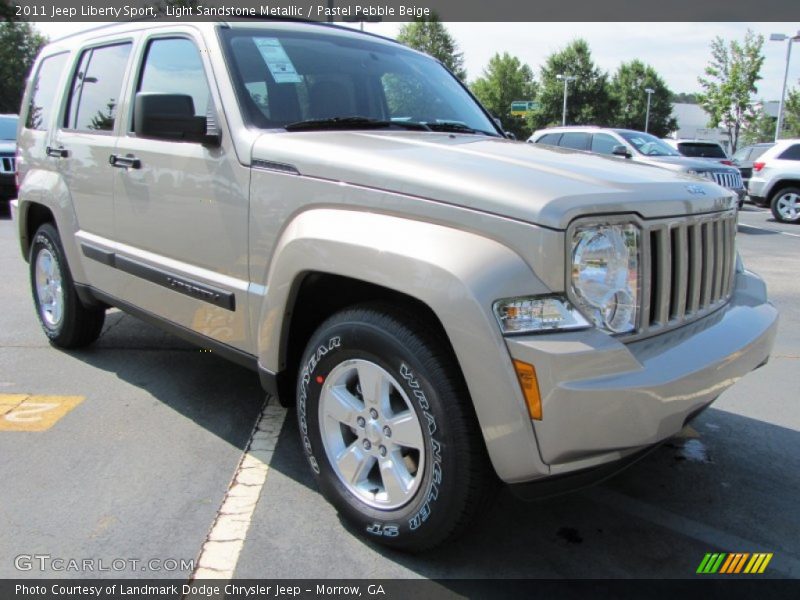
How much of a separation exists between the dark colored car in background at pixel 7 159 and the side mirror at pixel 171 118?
412 inches

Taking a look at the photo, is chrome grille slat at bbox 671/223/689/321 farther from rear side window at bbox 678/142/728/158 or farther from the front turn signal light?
rear side window at bbox 678/142/728/158

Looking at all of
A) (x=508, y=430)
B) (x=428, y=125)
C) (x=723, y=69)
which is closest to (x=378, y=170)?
(x=508, y=430)

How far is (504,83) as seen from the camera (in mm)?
74062

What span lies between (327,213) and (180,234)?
41.4 inches

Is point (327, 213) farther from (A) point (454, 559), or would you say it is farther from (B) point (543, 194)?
(A) point (454, 559)

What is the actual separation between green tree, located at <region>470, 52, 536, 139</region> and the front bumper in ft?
239

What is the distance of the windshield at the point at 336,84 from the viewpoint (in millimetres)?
3057

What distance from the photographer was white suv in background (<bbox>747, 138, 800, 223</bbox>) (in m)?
14.4

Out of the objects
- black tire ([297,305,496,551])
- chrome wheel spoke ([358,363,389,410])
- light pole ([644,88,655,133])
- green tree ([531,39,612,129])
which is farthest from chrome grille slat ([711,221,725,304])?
light pole ([644,88,655,133])

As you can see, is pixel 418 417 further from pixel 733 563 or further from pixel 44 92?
pixel 44 92

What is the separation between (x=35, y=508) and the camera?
2793 millimetres

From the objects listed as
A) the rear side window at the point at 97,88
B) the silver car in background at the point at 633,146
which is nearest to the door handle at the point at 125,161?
the rear side window at the point at 97,88

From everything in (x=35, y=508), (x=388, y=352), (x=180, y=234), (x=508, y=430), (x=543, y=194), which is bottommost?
(x=35, y=508)

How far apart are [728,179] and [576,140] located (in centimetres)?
296
